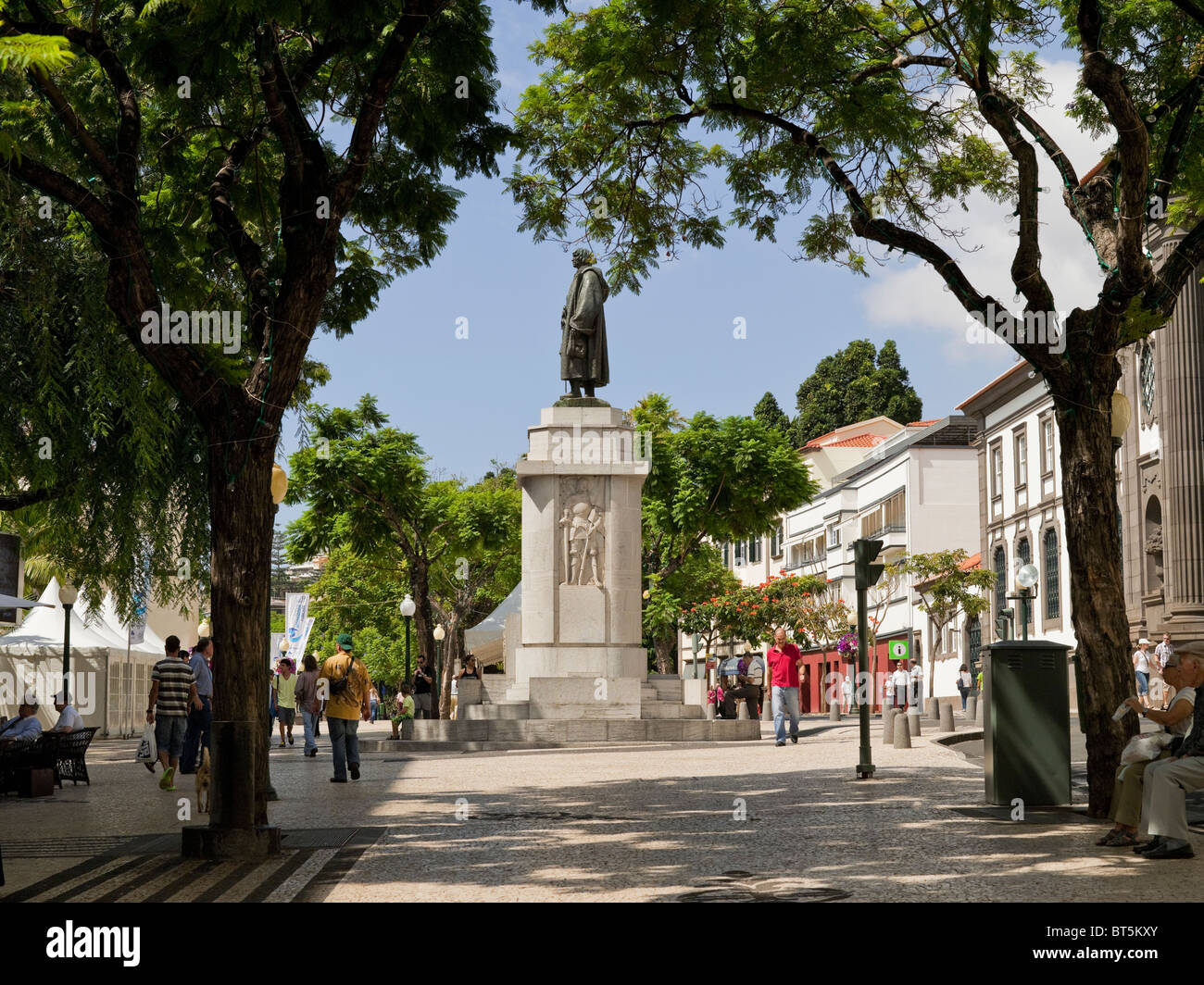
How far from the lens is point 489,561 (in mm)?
53938

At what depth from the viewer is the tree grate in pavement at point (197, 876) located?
28.2 ft

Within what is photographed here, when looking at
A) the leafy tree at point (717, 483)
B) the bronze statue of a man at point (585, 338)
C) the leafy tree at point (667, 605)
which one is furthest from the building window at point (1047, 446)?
the bronze statue of a man at point (585, 338)

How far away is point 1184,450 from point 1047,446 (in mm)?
12603

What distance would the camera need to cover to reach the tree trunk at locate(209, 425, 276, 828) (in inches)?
427

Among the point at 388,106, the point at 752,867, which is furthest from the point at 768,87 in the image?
the point at 752,867

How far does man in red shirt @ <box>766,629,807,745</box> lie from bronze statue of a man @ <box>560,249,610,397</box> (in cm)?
614

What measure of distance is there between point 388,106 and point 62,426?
468 cm

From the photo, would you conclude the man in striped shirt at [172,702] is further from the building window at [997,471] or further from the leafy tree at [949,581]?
the building window at [997,471]

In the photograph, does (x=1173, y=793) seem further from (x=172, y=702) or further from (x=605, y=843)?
(x=172, y=702)

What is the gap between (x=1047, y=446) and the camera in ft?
178

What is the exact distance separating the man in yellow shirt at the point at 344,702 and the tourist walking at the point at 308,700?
5837 millimetres

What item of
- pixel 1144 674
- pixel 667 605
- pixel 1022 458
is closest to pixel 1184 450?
pixel 1144 674

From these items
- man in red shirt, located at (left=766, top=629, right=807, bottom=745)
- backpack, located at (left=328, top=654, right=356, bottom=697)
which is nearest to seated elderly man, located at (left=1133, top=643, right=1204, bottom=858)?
backpack, located at (left=328, top=654, right=356, bottom=697)

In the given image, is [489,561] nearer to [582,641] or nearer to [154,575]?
[582,641]
